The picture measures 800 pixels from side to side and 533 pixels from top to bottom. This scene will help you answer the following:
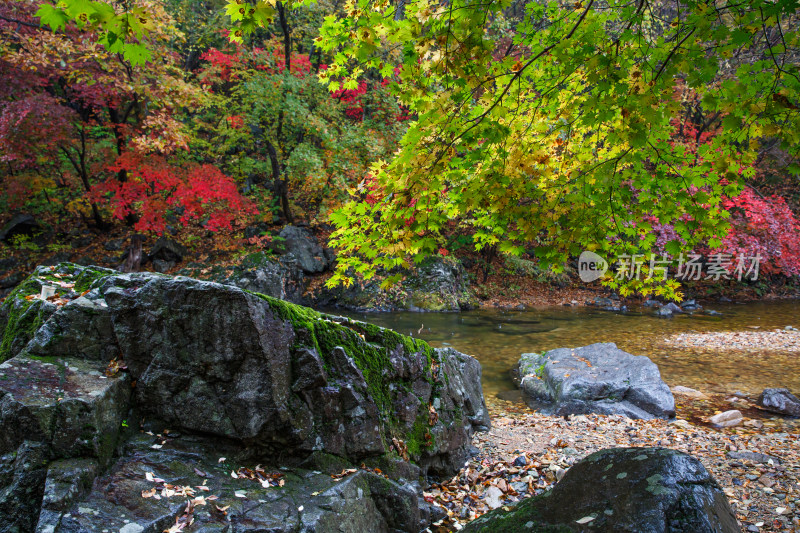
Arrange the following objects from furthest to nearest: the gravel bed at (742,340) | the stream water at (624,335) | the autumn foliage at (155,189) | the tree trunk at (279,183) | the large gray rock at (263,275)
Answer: the tree trunk at (279,183), the large gray rock at (263,275), the autumn foliage at (155,189), the gravel bed at (742,340), the stream water at (624,335)

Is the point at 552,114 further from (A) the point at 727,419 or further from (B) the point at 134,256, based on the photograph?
(B) the point at 134,256

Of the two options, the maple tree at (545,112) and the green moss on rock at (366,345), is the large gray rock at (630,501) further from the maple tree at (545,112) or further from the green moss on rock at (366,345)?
the maple tree at (545,112)

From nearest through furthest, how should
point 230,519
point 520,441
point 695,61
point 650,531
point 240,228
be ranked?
point 650,531 < point 230,519 < point 695,61 < point 520,441 < point 240,228

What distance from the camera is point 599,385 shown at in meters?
6.77

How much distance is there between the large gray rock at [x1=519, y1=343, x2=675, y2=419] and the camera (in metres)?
6.38

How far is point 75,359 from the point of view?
2902 mm

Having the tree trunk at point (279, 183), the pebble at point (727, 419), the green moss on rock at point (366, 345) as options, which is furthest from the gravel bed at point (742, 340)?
the tree trunk at point (279, 183)

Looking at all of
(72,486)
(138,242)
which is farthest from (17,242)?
(72,486)

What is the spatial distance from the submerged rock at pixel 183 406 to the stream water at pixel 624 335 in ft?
16.0

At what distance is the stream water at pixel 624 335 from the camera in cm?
823

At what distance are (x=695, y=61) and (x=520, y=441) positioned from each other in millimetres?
4331

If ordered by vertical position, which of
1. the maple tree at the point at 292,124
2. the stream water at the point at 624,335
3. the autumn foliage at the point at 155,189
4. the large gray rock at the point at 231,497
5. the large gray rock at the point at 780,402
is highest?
the maple tree at the point at 292,124

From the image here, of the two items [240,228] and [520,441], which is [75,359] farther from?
[240,228]

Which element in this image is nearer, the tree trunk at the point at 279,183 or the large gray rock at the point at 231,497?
the large gray rock at the point at 231,497
